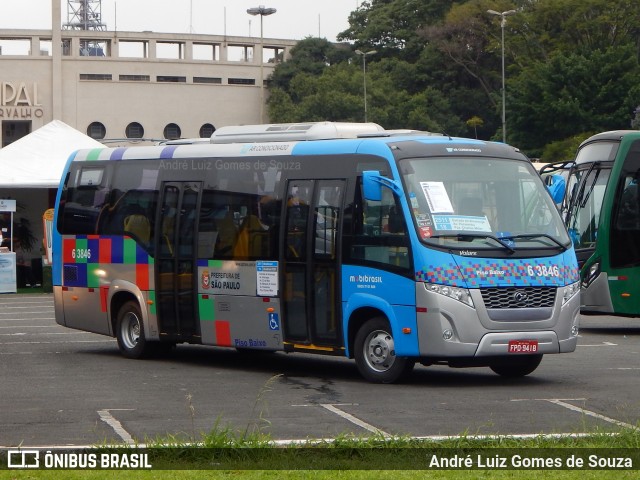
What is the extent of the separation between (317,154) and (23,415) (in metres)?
5.06

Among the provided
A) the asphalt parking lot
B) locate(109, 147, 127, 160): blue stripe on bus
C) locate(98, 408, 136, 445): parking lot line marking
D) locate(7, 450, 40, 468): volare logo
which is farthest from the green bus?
locate(7, 450, 40, 468): volare logo

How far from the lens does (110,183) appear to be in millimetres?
19094

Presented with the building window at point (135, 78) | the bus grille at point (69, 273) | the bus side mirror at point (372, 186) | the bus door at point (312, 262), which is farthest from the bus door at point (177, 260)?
the building window at point (135, 78)

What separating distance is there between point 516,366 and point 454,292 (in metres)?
1.94

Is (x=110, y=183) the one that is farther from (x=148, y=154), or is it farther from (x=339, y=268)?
(x=339, y=268)

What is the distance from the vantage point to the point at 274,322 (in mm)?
16141

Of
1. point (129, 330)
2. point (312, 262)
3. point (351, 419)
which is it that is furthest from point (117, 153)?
point (351, 419)

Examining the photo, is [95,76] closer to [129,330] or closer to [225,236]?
[129,330]

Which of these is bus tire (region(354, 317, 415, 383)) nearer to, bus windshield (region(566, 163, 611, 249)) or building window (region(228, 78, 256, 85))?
bus windshield (region(566, 163, 611, 249))

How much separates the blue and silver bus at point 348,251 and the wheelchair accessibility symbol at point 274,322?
22mm

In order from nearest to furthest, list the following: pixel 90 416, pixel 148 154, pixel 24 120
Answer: pixel 90 416 < pixel 148 154 < pixel 24 120

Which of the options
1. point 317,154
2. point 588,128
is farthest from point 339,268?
point 588,128

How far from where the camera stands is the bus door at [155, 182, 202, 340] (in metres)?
17.4

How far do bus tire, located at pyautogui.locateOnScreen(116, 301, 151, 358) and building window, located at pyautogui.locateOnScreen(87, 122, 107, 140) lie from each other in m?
77.8
